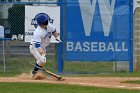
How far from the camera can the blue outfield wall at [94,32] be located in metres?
17.5

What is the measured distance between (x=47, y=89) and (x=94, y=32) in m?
6.48

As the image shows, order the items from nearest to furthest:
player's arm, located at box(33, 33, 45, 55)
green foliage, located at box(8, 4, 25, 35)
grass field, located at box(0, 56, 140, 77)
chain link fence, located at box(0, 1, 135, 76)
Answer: player's arm, located at box(33, 33, 45, 55)
grass field, located at box(0, 56, 140, 77)
chain link fence, located at box(0, 1, 135, 76)
green foliage, located at box(8, 4, 25, 35)

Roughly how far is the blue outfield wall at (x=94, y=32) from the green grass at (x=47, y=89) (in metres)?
5.43

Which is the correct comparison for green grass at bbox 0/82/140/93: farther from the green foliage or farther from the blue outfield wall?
the green foliage

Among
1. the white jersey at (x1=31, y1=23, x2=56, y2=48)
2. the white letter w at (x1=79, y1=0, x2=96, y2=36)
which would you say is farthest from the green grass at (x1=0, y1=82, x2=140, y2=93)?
the white letter w at (x1=79, y1=0, x2=96, y2=36)

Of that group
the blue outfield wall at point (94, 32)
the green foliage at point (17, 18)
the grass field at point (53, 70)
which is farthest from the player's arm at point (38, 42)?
the green foliage at point (17, 18)

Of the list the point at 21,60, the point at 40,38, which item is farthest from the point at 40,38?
the point at 21,60

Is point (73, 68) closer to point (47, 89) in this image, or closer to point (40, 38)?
point (40, 38)

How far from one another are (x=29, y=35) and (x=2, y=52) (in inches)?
83.3

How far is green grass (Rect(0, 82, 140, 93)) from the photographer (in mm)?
11117

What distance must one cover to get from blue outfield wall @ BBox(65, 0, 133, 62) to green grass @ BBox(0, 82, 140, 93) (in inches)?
214

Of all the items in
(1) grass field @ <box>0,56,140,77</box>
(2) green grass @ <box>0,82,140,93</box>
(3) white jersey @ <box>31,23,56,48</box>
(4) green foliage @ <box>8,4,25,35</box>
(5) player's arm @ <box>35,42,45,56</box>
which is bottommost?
(2) green grass @ <box>0,82,140,93</box>

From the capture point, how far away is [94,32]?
17.6m

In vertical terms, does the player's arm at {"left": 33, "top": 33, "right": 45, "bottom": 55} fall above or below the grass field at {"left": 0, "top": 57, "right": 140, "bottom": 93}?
above
